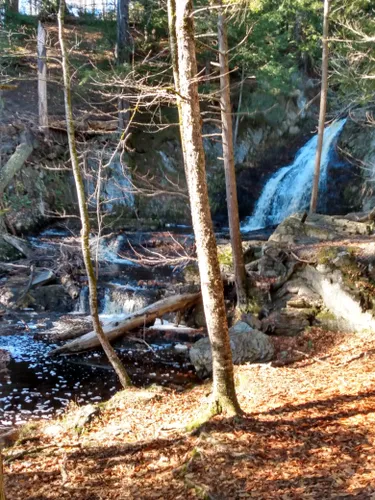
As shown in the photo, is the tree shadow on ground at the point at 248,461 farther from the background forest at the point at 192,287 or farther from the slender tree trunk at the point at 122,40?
the slender tree trunk at the point at 122,40

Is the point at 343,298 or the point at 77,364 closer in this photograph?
the point at 343,298

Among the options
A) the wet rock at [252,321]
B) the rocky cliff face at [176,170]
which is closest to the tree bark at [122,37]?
the rocky cliff face at [176,170]

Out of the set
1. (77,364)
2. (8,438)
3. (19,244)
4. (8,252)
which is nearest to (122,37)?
(19,244)

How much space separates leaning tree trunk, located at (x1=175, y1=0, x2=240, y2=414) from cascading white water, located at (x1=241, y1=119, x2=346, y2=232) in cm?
1578

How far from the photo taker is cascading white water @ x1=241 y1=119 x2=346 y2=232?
21.7m

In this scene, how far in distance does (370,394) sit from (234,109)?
69.2 ft

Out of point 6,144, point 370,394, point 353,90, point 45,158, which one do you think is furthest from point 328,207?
point 370,394

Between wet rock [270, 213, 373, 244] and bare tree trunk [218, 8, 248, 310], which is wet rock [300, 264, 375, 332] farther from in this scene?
wet rock [270, 213, 373, 244]

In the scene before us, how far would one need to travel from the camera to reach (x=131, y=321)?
12.2 metres

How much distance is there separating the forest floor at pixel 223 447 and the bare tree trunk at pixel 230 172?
3872mm

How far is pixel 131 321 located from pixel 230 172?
449 cm

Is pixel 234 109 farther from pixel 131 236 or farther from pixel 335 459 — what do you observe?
pixel 335 459

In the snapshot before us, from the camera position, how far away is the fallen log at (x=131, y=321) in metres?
11.7

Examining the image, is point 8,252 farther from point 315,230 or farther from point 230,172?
point 315,230
